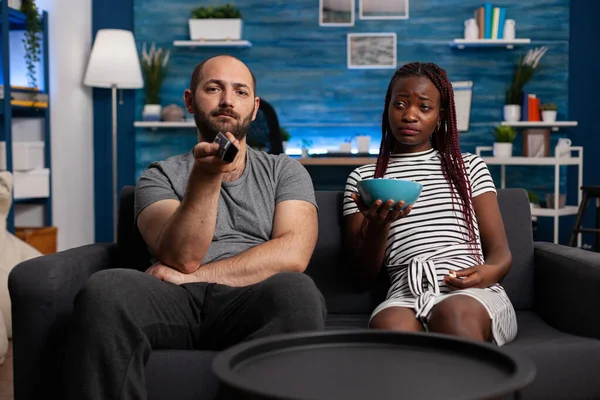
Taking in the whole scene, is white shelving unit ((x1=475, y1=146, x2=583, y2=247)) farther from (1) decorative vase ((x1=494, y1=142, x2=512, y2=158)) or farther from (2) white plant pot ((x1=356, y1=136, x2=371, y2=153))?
(2) white plant pot ((x1=356, y1=136, x2=371, y2=153))

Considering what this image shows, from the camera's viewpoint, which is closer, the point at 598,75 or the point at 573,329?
the point at 573,329

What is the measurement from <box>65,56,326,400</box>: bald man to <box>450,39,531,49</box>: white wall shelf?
11.7 feet

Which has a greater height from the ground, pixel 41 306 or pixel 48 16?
pixel 48 16

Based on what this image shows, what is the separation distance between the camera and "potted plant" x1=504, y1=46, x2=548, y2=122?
5.42m

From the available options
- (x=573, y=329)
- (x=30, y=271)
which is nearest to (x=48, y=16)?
(x=30, y=271)

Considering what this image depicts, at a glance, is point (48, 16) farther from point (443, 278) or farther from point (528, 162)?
point (443, 278)

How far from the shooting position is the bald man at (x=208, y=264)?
1.60 metres

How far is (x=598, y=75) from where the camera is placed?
557 cm

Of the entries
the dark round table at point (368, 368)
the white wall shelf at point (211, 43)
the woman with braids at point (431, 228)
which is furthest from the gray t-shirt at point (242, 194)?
the white wall shelf at point (211, 43)

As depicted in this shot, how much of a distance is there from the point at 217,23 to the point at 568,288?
4.02 meters

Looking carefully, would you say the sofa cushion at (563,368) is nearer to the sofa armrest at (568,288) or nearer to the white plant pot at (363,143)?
the sofa armrest at (568,288)

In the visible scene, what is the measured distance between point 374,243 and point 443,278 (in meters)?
0.20

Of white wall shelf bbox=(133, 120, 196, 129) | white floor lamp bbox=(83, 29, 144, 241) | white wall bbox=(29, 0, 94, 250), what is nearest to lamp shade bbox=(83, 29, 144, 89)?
white floor lamp bbox=(83, 29, 144, 241)

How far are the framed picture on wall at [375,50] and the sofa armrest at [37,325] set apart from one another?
4165 mm
